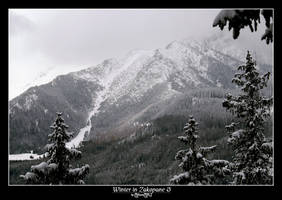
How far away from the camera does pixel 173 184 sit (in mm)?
11383

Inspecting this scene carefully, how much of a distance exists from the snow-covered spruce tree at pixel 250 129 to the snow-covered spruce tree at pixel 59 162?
5.34 metres

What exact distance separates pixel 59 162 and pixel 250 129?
21.5 ft

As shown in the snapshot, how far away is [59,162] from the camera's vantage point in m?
12.4

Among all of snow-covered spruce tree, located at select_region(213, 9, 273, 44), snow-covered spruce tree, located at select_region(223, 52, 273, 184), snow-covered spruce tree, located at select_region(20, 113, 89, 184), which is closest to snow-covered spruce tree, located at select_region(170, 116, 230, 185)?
snow-covered spruce tree, located at select_region(223, 52, 273, 184)

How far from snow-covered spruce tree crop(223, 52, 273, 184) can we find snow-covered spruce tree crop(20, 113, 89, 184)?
5.34 metres

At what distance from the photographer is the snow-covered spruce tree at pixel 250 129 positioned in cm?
Answer: 1302

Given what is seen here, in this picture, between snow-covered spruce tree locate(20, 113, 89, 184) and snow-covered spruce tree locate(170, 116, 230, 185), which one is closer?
snow-covered spruce tree locate(170, 116, 230, 185)

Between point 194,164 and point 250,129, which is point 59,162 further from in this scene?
point 250,129

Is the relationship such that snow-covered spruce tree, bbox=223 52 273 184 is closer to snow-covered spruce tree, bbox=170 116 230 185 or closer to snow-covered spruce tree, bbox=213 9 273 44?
snow-covered spruce tree, bbox=170 116 230 185

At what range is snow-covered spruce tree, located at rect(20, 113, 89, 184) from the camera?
39.7ft
